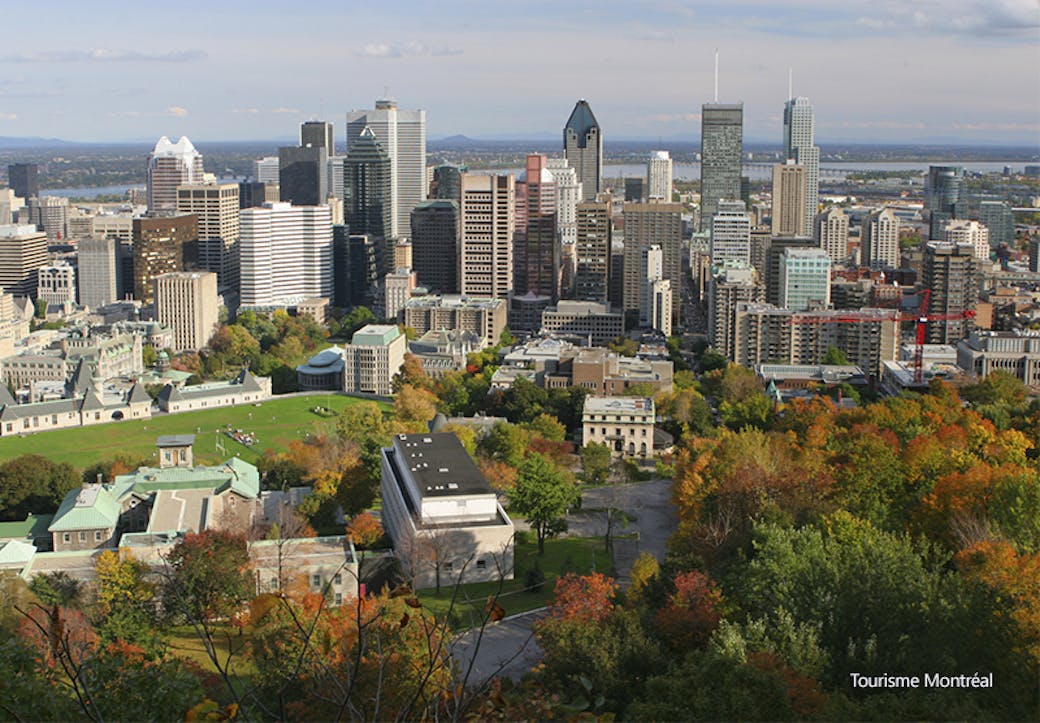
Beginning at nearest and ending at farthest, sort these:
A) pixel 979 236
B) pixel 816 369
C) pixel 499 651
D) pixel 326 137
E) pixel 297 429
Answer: pixel 499 651 → pixel 297 429 → pixel 816 369 → pixel 979 236 → pixel 326 137

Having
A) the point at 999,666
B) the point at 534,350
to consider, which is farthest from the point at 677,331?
the point at 999,666

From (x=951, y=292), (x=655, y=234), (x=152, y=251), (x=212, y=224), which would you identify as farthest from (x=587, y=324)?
(x=212, y=224)

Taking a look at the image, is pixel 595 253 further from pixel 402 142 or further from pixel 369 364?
pixel 402 142

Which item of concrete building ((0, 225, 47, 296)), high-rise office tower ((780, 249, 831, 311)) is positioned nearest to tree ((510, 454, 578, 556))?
high-rise office tower ((780, 249, 831, 311))

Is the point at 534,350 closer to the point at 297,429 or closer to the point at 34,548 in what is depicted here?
the point at 297,429

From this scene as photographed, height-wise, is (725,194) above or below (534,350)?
above

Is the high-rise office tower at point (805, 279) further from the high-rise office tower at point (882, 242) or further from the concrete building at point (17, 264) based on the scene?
the concrete building at point (17, 264)

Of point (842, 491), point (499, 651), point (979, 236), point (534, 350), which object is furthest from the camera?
point (979, 236)
